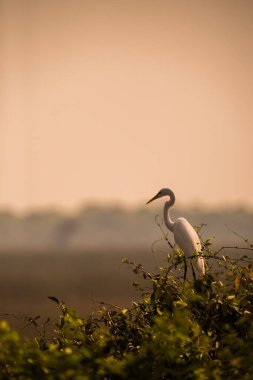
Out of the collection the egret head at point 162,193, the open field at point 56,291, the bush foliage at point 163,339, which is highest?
the open field at point 56,291

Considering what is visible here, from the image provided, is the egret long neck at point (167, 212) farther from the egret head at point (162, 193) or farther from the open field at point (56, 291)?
the open field at point (56, 291)

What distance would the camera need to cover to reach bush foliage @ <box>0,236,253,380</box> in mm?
7848

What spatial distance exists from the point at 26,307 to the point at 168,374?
2117 inches

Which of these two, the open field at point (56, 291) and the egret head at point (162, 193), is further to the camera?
the open field at point (56, 291)

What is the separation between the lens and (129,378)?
8031 millimetres

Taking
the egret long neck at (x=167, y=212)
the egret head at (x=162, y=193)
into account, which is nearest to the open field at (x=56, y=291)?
the egret head at (x=162, y=193)

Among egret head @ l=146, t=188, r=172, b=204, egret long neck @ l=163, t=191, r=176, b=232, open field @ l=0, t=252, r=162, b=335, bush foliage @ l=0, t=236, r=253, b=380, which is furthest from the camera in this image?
open field @ l=0, t=252, r=162, b=335

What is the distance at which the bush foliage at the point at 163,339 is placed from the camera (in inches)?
309

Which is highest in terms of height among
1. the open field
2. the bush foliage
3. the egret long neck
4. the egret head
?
the open field

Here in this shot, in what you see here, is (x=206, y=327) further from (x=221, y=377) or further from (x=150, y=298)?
(x=221, y=377)

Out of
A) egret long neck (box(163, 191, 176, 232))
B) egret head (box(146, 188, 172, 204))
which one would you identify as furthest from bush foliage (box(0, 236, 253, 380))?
egret head (box(146, 188, 172, 204))

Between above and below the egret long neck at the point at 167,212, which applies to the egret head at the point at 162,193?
above

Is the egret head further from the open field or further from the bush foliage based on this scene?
the open field

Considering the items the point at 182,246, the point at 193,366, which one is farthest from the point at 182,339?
the point at 182,246
